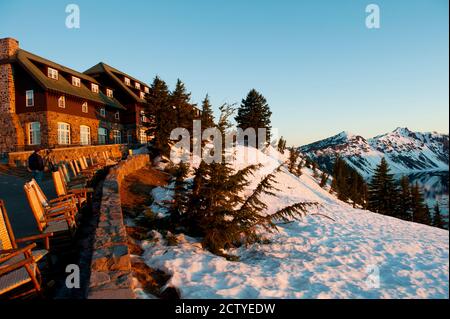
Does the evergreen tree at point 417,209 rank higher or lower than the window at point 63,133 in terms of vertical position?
lower

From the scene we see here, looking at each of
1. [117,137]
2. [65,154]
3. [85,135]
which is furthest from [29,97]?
[117,137]

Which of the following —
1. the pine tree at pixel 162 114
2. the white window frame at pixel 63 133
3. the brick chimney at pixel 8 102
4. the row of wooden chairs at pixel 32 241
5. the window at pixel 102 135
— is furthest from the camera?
the window at pixel 102 135

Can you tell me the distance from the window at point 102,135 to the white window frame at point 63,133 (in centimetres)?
488

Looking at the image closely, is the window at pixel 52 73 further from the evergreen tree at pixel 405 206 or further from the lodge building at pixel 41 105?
the evergreen tree at pixel 405 206

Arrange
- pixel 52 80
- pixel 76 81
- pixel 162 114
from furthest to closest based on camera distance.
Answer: pixel 76 81 → pixel 52 80 → pixel 162 114

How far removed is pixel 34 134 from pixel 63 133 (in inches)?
101

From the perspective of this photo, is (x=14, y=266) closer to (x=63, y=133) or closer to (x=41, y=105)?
(x=41, y=105)

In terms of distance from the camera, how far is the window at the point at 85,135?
2924 cm

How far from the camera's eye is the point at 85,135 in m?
30.0

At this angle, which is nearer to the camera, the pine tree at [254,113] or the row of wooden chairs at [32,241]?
the row of wooden chairs at [32,241]

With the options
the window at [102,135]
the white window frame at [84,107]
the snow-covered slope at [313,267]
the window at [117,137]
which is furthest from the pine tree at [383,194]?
the white window frame at [84,107]

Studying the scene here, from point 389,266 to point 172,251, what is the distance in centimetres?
504
